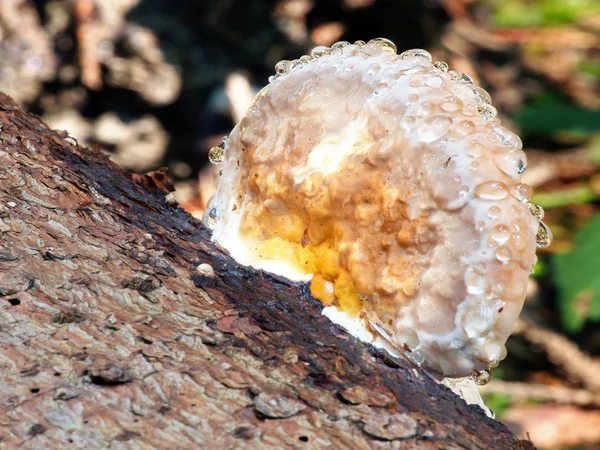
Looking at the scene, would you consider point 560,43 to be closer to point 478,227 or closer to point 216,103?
point 216,103

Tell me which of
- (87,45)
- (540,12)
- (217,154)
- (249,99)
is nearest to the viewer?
(217,154)

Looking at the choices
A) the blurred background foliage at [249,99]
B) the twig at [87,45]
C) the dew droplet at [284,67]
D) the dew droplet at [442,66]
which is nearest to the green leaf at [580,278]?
the blurred background foliage at [249,99]

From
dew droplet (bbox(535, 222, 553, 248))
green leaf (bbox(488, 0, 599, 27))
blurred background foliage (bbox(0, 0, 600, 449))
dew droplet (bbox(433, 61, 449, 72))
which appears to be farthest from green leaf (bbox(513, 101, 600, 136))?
dew droplet (bbox(535, 222, 553, 248))

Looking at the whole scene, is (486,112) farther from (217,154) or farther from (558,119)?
(558,119)

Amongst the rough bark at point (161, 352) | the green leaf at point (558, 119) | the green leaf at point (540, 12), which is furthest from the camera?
the green leaf at point (540, 12)

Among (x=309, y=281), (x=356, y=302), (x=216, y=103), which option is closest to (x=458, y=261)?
(x=356, y=302)

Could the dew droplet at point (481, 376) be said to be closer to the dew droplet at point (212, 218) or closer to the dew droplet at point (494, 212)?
the dew droplet at point (494, 212)

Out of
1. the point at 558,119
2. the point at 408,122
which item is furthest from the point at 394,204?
→ the point at 558,119
